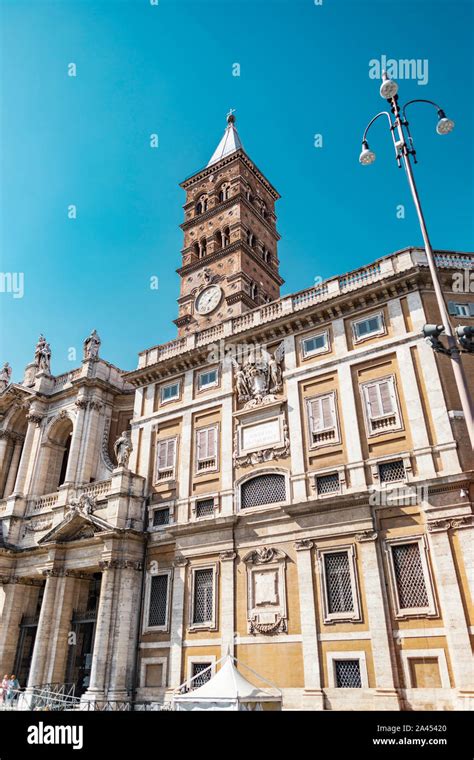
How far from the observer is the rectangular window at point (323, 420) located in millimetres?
22766

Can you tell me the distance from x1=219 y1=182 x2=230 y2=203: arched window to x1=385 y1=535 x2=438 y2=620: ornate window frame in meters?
31.5

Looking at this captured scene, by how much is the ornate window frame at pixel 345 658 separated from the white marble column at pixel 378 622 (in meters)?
0.43

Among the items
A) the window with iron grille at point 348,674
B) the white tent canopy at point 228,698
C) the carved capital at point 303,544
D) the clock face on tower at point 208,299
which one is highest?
the clock face on tower at point 208,299

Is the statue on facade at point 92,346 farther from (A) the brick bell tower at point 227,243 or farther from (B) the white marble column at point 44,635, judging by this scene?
(B) the white marble column at point 44,635

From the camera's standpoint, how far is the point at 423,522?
749 inches

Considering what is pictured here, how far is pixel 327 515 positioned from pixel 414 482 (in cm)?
376

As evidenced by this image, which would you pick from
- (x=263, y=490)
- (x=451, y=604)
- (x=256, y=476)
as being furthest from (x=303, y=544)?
(x=451, y=604)

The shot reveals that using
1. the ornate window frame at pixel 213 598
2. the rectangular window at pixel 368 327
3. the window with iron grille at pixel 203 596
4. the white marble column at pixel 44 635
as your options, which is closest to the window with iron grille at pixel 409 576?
the ornate window frame at pixel 213 598

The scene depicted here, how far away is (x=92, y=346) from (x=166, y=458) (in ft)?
36.9

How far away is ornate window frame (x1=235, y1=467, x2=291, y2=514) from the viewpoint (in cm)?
2280

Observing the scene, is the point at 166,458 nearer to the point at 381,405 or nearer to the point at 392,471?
the point at 381,405

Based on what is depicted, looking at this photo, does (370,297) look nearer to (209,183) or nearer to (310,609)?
(310,609)

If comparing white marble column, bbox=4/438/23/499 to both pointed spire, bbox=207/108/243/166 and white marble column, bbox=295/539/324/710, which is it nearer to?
white marble column, bbox=295/539/324/710
